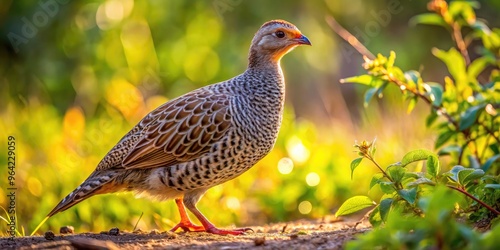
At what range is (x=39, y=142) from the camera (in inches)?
335

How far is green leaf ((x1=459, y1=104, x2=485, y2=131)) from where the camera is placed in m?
5.51

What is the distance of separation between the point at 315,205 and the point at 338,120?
10.8ft

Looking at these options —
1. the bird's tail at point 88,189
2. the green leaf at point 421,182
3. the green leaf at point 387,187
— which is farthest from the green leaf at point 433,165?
the bird's tail at point 88,189

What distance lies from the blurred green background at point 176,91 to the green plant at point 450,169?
→ 1251mm

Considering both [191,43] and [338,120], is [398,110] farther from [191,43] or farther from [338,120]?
[191,43]

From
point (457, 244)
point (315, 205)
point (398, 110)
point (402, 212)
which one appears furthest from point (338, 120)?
point (457, 244)

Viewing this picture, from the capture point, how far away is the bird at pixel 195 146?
539 centimetres

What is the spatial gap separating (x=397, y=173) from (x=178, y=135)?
1760 millimetres

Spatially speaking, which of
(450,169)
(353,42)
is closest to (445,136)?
(450,169)

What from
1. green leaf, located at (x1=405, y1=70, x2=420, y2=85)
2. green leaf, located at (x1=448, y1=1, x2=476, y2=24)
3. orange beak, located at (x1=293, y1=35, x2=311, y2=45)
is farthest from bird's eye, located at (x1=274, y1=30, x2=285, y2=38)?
green leaf, located at (x1=448, y1=1, x2=476, y2=24)

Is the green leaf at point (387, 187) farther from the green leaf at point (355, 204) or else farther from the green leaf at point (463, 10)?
the green leaf at point (463, 10)

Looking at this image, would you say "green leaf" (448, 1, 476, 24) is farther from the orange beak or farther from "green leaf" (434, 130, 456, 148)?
the orange beak

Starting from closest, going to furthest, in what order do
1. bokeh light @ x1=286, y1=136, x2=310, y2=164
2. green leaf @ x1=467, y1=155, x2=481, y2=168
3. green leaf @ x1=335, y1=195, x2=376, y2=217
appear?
green leaf @ x1=335, y1=195, x2=376, y2=217 < green leaf @ x1=467, y1=155, x2=481, y2=168 < bokeh light @ x1=286, y1=136, x2=310, y2=164

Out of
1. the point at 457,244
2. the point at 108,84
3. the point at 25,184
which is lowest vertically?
the point at 457,244
